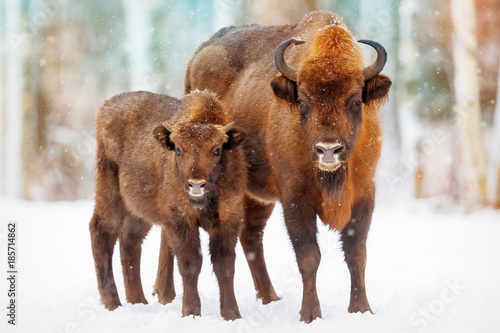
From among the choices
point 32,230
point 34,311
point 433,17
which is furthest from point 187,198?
point 433,17

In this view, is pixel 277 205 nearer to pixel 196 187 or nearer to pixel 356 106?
pixel 356 106

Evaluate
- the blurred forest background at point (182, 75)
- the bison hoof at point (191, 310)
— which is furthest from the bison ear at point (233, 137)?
the blurred forest background at point (182, 75)

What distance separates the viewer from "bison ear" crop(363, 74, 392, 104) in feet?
27.6

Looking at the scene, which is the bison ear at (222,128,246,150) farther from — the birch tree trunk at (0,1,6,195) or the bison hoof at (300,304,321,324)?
the birch tree trunk at (0,1,6,195)

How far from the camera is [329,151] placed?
786 centimetres

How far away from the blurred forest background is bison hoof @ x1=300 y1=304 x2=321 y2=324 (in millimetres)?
12831

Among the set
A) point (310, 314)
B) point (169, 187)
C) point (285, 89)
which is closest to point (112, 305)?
point (169, 187)

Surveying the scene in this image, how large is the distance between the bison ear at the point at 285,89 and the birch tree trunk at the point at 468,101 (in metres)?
13.0

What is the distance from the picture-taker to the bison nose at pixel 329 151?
7844 millimetres

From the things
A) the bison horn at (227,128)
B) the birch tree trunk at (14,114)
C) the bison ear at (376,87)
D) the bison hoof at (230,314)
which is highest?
the bison ear at (376,87)

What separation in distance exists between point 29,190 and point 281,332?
62.8ft

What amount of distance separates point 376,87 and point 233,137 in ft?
5.34

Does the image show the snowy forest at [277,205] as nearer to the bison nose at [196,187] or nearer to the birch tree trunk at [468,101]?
the birch tree trunk at [468,101]

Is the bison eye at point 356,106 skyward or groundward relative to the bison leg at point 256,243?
skyward
